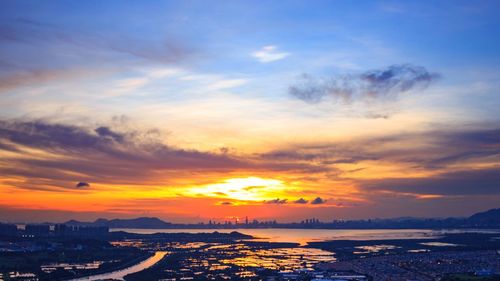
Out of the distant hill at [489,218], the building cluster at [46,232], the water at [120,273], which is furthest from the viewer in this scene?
the distant hill at [489,218]

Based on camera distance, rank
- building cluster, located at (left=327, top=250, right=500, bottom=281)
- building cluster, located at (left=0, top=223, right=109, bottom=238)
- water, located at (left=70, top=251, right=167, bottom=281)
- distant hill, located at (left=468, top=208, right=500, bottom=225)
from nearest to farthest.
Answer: water, located at (left=70, top=251, right=167, bottom=281) < building cluster, located at (left=327, top=250, right=500, bottom=281) < building cluster, located at (left=0, top=223, right=109, bottom=238) < distant hill, located at (left=468, top=208, right=500, bottom=225)

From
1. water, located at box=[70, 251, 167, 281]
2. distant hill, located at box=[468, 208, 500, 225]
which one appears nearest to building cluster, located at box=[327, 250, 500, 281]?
water, located at box=[70, 251, 167, 281]

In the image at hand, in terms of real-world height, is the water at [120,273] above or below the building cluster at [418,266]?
above

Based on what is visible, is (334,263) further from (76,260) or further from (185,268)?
(76,260)

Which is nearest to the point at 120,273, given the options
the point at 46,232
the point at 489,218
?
the point at 46,232

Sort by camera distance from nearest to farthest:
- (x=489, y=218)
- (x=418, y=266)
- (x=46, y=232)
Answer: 1. (x=418, y=266)
2. (x=46, y=232)
3. (x=489, y=218)

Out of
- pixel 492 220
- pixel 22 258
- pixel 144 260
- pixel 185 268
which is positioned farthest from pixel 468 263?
pixel 492 220

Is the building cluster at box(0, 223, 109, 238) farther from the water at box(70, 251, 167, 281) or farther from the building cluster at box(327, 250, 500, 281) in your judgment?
the building cluster at box(327, 250, 500, 281)

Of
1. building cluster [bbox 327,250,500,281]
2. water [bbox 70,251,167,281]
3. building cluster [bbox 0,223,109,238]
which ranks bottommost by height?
building cluster [bbox 327,250,500,281]

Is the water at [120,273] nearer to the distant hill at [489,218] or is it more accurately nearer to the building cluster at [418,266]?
the building cluster at [418,266]

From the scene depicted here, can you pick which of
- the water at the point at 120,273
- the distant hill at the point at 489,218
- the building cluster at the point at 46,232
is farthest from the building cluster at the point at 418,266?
the distant hill at the point at 489,218

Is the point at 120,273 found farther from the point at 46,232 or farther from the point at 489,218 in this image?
the point at 489,218
